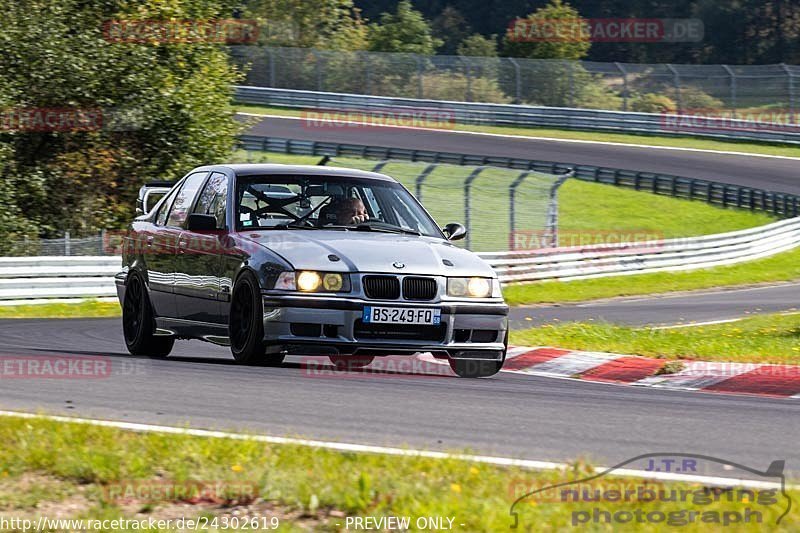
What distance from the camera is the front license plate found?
862 centimetres

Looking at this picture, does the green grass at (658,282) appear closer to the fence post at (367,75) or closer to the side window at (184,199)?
the side window at (184,199)

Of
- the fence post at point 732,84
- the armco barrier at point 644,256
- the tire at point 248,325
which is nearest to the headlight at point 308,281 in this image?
the tire at point 248,325

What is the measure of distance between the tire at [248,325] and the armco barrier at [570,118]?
40834mm

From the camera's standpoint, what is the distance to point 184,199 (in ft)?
35.1

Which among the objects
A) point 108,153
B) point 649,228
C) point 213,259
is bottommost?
point 649,228

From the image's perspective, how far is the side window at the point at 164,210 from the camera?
1092cm

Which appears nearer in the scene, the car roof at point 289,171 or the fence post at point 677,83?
the car roof at point 289,171

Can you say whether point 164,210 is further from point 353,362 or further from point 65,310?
point 65,310

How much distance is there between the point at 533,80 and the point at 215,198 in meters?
42.0

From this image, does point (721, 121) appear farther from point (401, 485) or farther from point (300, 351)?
point (401, 485)

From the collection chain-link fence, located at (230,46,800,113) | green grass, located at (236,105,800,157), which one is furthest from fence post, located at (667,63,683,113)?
green grass, located at (236,105,800,157)

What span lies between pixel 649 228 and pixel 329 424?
2953 centimetres

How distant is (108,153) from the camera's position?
94.4ft

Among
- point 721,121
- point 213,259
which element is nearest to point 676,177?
point 721,121
